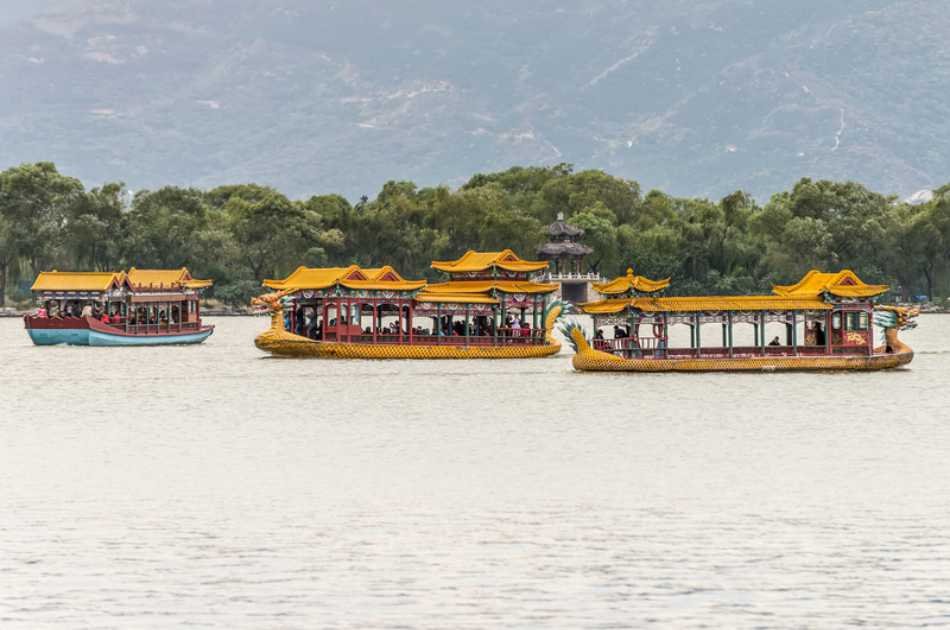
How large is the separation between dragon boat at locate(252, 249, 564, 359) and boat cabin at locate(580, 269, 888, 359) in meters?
9.86

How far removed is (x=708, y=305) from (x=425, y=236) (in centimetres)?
8726

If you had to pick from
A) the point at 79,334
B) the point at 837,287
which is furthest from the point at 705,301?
the point at 79,334

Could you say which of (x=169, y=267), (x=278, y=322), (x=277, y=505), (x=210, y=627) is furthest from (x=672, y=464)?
(x=169, y=267)

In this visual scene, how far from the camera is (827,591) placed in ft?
64.8

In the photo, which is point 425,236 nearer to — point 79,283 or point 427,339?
point 79,283

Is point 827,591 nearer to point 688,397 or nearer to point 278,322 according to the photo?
point 688,397

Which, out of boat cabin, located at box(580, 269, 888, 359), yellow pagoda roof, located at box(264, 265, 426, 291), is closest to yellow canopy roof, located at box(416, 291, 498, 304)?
yellow pagoda roof, located at box(264, 265, 426, 291)

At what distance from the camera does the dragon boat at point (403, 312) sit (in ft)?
218

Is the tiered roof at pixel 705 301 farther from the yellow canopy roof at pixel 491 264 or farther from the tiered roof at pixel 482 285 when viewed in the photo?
the yellow canopy roof at pixel 491 264

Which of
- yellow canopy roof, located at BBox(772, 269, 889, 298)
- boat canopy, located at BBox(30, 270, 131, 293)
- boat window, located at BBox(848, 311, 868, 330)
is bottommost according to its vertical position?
boat window, located at BBox(848, 311, 868, 330)

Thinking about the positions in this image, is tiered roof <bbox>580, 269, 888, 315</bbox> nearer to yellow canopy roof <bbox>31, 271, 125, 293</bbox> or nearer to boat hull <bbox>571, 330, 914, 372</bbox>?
boat hull <bbox>571, 330, 914, 372</bbox>

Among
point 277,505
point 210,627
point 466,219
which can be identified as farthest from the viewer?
point 466,219

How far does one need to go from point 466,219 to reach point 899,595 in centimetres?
12498

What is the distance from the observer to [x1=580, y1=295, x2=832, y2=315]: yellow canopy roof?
55.5 m
